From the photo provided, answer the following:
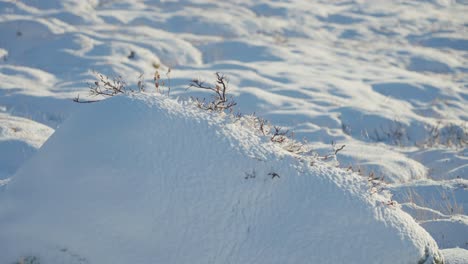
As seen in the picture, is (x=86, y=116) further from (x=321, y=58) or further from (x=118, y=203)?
(x=321, y=58)

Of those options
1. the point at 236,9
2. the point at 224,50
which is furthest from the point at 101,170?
the point at 236,9

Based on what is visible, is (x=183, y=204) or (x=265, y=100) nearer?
(x=183, y=204)

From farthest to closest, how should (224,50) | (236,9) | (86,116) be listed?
1. (236,9)
2. (224,50)
3. (86,116)

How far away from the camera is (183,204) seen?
8.17 ft

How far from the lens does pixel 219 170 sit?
8.57 ft

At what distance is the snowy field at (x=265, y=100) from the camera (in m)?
2.52

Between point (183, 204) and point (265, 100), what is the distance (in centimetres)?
596

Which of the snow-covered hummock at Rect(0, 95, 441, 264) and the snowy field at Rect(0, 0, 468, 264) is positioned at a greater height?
the snow-covered hummock at Rect(0, 95, 441, 264)

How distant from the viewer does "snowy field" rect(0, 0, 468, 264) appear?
2523 mm

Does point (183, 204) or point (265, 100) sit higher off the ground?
point (183, 204)

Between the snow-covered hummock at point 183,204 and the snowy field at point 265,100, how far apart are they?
0.01m

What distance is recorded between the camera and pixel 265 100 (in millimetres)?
8344

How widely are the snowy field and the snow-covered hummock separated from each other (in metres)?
0.01

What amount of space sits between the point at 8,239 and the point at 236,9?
537 inches
